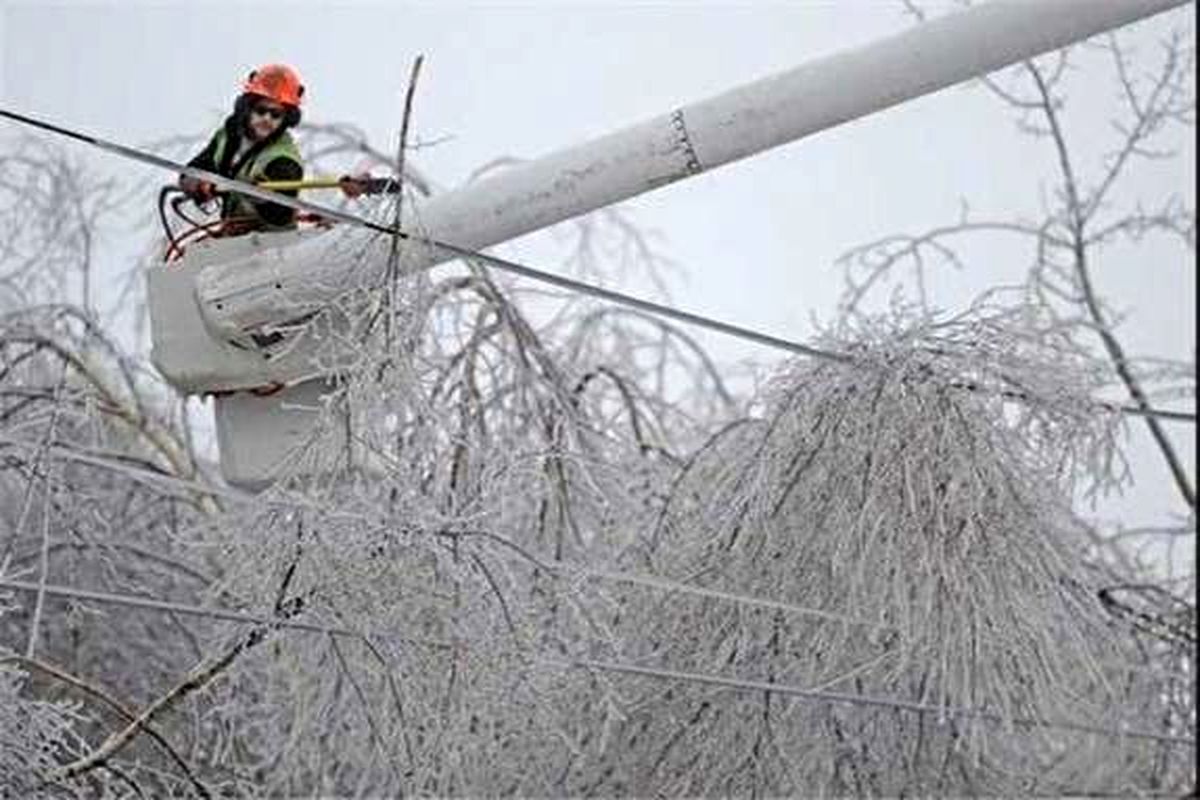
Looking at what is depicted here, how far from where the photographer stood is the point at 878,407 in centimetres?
163

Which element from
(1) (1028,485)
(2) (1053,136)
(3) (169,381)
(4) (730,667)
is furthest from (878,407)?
(2) (1053,136)

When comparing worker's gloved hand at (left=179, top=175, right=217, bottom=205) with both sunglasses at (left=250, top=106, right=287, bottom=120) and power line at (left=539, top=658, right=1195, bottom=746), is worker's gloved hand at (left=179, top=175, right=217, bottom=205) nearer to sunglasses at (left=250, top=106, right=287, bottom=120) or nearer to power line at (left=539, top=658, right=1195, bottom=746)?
sunglasses at (left=250, top=106, right=287, bottom=120)

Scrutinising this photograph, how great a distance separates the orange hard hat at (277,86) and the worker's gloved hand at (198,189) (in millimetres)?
80

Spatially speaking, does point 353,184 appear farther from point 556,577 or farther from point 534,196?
point 556,577

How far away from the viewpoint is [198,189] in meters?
1.49

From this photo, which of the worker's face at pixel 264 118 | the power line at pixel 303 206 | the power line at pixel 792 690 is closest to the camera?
the power line at pixel 303 206

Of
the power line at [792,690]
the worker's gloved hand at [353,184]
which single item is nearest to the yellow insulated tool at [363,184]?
the worker's gloved hand at [353,184]

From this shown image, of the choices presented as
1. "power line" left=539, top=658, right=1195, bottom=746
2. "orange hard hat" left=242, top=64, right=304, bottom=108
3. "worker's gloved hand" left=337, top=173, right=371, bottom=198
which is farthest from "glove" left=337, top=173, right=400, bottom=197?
"power line" left=539, top=658, right=1195, bottom=746

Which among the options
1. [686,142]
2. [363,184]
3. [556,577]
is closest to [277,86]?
[363,184]

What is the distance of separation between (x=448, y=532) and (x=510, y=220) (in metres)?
0.21

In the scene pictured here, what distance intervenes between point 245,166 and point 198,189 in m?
0.04

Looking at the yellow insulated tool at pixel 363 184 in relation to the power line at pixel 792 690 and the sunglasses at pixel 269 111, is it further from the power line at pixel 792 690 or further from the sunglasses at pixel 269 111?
the power line at pixel 792 690

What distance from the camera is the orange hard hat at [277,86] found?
4.97ft

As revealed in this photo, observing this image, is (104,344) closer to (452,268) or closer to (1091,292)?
(452,268)
